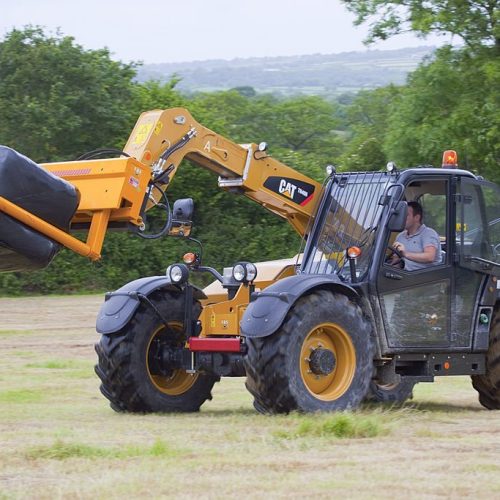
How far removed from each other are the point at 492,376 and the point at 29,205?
4.76 metres

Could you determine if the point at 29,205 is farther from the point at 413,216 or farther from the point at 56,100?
the point at 56,100

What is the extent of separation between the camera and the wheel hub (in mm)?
11109

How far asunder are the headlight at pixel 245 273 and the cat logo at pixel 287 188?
3.05 ft

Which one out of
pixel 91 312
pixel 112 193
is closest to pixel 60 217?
pixel 112 193

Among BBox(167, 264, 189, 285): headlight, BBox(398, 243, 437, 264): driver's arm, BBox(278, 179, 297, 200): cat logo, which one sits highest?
BBox(278, 179, 297, 200): cat logo

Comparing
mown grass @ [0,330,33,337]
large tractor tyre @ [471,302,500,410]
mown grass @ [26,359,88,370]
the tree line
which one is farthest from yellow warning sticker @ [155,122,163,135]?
the tree line

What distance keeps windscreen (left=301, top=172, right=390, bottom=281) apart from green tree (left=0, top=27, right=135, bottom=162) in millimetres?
17677

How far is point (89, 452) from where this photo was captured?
8781 mm

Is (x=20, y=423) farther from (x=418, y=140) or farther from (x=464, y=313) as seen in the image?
(x=418, y=140)

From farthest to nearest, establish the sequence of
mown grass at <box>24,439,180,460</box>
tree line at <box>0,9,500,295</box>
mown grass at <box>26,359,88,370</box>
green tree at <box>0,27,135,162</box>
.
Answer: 1. green tree at <box>0,27,135,162</box>
2. tree line at <box>0,9,500,295</box>
3. mown grass at <box>26,359,88,370</box>
4. mown grass at <box>24,439,180,460</box>

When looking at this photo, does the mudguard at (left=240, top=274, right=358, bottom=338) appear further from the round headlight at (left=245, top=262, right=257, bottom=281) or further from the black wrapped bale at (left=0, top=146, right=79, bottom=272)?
the black wrapped bale at (left=0, top=146, right=79, bottom=272)

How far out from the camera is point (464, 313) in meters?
12.3

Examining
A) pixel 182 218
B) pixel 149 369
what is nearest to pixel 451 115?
pixel 182 218

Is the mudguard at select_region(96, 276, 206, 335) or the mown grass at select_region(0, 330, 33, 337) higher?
the mudguard at select_region(96, 276, 206, 335)
